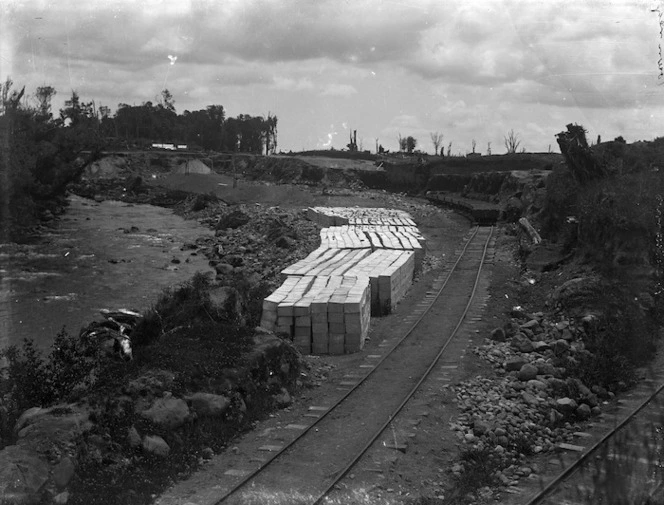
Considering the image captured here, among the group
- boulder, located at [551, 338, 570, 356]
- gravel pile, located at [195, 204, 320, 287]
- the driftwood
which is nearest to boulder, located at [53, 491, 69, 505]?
boulder, located at [551, 338, 570, 356]

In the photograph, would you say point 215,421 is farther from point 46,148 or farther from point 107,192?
point 107,192

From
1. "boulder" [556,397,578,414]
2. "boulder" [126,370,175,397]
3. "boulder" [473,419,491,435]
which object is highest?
"boulder" [126,370,175,397]

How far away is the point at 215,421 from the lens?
31.7 ft

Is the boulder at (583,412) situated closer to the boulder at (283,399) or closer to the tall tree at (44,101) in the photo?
the boulder at (283,399)

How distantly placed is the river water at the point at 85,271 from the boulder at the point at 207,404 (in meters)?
8.52

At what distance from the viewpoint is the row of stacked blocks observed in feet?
45.1

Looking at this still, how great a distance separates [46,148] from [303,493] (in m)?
40.2

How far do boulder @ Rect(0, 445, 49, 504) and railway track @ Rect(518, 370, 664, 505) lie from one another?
5757 millimetres

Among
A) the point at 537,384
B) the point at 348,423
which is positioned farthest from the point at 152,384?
the point at 537,384

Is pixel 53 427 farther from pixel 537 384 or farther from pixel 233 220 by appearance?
pixel 233 220

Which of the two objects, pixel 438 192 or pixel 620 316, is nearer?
pixel 620 316

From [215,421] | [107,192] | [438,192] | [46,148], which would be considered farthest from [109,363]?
[107,192]

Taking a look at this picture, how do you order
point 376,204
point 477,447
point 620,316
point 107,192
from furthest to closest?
1. point 107,192
2. point 376,204
3. point 620,316
4. point 477,447

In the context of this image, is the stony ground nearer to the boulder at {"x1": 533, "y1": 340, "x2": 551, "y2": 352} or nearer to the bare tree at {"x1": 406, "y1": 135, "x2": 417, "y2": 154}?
the boulder at {"x1": 533, "y1": 340, "x2": 551, "y2": 352}
